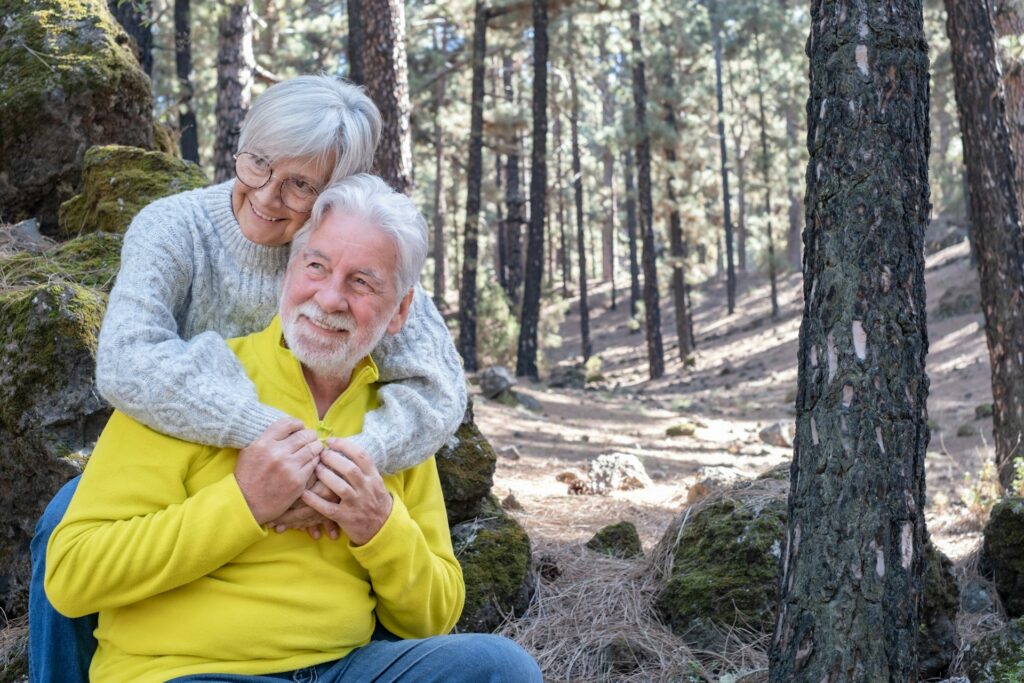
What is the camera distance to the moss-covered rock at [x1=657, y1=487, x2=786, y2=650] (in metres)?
3.99

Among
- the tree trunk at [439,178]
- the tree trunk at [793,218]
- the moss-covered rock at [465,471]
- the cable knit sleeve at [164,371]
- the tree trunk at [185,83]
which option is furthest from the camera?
the tree trunk at [793,218]

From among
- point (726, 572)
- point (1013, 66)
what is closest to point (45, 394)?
point (726, 572)

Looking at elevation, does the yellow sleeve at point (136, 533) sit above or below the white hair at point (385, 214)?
below

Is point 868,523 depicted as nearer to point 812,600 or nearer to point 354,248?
point 812,600

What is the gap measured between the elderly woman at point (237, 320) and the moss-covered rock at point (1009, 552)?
311cm

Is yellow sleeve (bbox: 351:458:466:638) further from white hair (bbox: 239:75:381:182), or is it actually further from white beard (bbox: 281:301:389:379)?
white hair (bbox: 239:75:381:182)

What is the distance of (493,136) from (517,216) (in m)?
1.79

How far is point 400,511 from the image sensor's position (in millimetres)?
2287

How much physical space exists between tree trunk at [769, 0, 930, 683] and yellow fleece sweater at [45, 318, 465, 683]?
106cm

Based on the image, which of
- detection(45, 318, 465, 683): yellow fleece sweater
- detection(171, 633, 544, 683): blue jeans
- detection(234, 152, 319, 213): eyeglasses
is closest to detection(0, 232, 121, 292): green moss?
detection(234, 152, 319, 213): eyeglasses

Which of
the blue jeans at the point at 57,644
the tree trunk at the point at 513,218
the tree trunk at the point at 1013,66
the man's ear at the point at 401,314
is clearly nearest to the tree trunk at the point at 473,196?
the tree trunk at the point at 513,218

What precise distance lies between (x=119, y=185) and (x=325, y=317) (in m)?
3.05

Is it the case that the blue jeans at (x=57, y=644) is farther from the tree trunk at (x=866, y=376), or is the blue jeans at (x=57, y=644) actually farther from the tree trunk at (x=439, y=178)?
the tree trunk at (x=439, y=178)

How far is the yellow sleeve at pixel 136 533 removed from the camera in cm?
206
